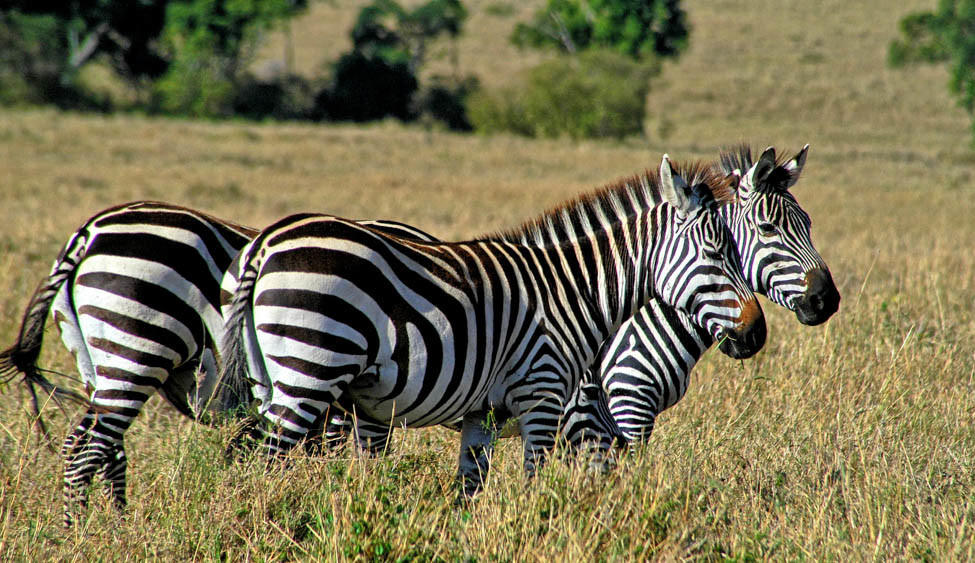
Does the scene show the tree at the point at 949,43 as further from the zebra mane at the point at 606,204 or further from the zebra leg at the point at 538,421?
the zebra leg at the point at 538,421

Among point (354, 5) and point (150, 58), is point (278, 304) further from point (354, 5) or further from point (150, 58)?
point (354, 5)

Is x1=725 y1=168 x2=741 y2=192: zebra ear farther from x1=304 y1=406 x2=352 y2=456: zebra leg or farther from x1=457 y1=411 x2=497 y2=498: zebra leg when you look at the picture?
x1=304 y1=406 x2=352 y2=456: zebra leg

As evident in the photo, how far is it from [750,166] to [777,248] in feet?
2.12

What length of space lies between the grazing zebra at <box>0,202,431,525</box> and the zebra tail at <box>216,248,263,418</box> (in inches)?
6.8

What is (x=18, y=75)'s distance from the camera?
40219 millimetres

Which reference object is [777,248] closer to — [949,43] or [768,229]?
[768,229]

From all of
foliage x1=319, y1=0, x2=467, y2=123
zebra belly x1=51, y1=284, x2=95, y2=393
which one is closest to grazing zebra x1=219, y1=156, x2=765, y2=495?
zebra belly x1=51, y1=284, x2=95, y2=393

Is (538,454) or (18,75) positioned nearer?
(538,454)

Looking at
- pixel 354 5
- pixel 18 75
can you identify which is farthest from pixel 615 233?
pixel 354 5

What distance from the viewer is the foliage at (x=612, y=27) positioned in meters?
44.4

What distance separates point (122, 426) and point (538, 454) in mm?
1781

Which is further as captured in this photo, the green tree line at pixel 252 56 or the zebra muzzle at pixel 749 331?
the green tree line at pixel 252 56

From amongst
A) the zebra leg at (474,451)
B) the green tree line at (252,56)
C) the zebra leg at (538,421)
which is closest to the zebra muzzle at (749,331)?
the zebra leg at (538,421)

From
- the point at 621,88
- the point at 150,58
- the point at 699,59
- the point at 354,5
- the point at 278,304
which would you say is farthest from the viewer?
the point at 354,5
